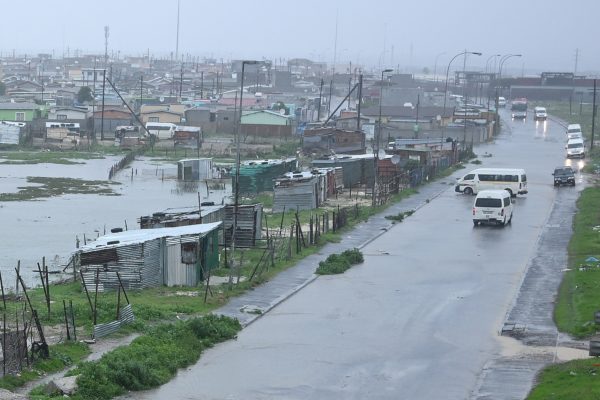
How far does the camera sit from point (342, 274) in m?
25.1

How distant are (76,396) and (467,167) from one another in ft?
134

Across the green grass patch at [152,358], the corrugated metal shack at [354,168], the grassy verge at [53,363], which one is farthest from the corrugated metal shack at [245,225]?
the corrugated metal shack at [354,168]

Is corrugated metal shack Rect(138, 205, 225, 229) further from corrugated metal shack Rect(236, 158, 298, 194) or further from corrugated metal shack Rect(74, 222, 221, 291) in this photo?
corrugated metal shack Rect(236, 158, 298, 194)

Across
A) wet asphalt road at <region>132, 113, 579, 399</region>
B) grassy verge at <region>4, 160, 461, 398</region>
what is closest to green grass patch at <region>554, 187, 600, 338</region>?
wet asphalt road at <region>132, 113, 579, 399</region>

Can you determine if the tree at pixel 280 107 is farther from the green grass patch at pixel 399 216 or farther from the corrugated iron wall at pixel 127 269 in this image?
the corrugated iron wall at pixel 127 269

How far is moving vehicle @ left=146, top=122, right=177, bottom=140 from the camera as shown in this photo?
68.6 metres

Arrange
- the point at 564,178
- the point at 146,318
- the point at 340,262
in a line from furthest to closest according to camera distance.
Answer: the point at 564,178 < the point at 340,262 < the point at 146,318

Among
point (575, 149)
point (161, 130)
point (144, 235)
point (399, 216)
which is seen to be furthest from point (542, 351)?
point (161, 130)

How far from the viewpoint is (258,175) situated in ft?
140

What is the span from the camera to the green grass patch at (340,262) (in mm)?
25141

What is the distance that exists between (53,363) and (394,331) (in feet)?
19.3

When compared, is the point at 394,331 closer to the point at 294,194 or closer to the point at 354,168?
the point at 294,194

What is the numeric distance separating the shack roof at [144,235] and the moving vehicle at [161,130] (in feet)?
143

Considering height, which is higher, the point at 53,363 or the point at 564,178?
the point at 564,178
